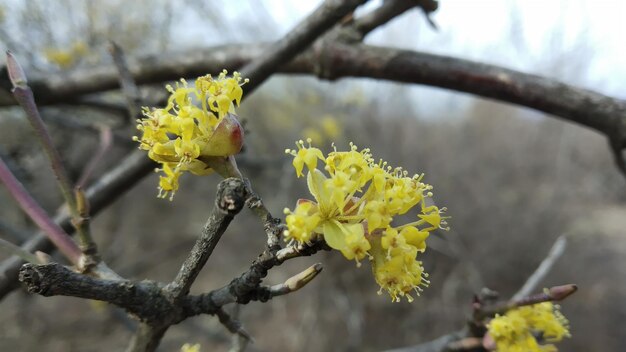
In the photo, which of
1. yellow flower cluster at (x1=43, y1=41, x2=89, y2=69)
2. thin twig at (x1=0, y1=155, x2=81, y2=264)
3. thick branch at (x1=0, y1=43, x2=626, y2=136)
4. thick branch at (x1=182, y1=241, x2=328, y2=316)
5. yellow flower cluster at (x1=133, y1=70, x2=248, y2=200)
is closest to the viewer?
thick branch at (x1=182, y1=241, x2=328, y2=316)

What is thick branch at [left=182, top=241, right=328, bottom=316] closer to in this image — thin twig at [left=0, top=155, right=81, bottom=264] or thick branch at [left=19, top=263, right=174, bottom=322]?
thick branch at [left=19, top=263, right=174, bottom=322]

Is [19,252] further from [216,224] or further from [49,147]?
[216,224]

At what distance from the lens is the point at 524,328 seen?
120cm

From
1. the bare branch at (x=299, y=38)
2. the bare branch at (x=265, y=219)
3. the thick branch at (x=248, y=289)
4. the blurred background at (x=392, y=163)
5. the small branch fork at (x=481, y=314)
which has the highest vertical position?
the bare branch at (x=299, y=38)

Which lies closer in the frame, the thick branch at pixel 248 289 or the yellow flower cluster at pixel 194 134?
the thick branch at pixel 248 289

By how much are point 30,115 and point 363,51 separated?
114 centimetres

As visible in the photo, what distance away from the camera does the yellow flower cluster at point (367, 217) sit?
80 cm

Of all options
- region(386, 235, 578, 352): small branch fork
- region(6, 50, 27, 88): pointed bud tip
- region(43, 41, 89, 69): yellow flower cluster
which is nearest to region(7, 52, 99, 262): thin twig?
region(6, 50, 27, 88): pointed bud tip

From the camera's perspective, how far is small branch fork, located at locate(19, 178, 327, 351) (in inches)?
26.5

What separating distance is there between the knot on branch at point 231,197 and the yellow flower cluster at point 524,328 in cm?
81

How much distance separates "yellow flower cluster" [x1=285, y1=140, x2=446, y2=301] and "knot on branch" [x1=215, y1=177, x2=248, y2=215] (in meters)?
0.10

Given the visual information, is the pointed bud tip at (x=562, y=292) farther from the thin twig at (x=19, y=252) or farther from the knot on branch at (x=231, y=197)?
the thin twig at (x=19, y=252)

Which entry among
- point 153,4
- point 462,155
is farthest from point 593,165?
point 153,4

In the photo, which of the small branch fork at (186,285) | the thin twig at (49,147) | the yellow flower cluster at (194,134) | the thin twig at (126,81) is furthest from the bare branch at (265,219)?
the thin twig at (126,81)
